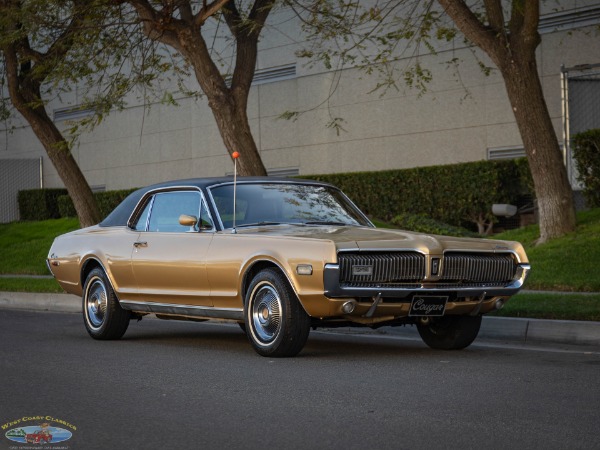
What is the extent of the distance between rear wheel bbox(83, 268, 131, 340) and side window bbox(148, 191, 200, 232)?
2.90ft

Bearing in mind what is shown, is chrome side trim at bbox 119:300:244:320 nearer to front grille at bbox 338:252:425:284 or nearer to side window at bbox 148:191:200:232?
side window at bbox 148:191:200:232

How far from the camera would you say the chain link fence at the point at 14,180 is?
38.5 m

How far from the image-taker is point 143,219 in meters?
11.4

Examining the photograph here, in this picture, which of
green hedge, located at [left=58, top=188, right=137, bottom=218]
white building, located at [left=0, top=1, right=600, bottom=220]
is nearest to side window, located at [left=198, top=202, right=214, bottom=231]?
white building, located at [left=0, top=1, right=600, bottom=220]

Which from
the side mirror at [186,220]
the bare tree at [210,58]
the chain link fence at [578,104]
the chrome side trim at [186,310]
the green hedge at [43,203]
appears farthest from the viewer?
the green hedge at [43,203]

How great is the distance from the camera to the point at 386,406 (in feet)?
22.7

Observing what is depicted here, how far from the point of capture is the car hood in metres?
9.01

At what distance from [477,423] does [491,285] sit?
345 centimetres

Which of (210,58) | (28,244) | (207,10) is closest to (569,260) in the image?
(210,58)

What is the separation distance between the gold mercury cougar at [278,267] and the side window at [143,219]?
0.02m

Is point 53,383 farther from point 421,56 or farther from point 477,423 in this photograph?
point 421,56

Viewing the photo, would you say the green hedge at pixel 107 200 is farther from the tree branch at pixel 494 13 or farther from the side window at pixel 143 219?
the side window at pixel 143 219

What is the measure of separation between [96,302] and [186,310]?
1632 millimetres

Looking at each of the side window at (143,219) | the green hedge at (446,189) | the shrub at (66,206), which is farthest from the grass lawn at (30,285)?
the shrub at (66,206)
